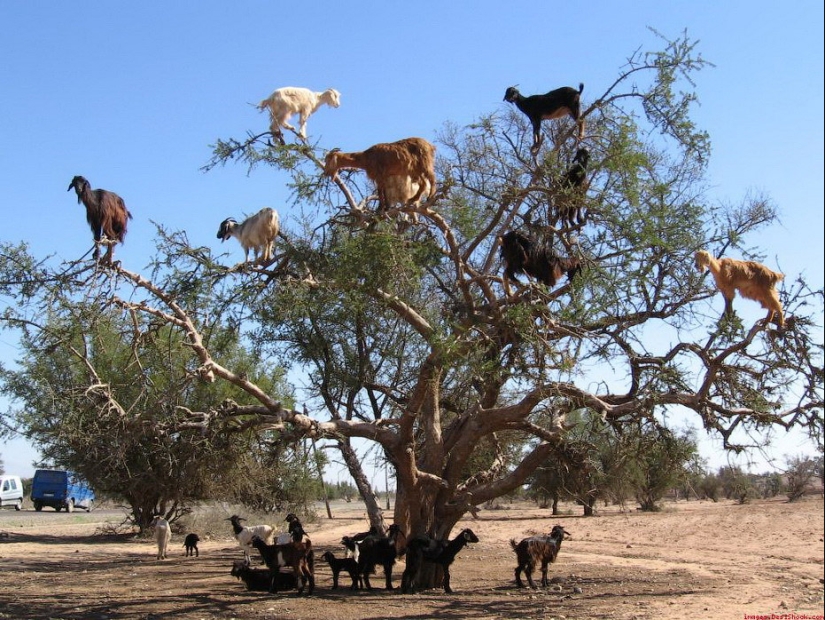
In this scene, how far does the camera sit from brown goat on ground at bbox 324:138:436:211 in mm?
8516

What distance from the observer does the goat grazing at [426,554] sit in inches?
385

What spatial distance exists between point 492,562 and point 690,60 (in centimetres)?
980

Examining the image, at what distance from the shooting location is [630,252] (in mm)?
8625

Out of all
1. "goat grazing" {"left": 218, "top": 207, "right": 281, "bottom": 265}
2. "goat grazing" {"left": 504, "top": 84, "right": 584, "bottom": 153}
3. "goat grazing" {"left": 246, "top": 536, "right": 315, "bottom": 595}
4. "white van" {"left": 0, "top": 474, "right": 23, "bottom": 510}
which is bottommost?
"goat grazing" {"left": 246, "top": 536, "right": 315, "bottom": 595}

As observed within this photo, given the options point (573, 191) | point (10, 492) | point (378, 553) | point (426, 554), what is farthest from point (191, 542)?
point (10, 492)

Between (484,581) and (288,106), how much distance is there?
7.24 m

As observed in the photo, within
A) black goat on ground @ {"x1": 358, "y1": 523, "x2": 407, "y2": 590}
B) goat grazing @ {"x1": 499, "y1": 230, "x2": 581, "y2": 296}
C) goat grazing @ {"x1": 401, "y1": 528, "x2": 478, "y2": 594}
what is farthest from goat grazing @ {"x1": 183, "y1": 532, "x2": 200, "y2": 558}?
goat grazing @ {"x1": 499, "y1": 230, "x2": 581, "y2": 296}

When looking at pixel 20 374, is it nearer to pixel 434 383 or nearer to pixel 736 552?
pixel 434 383

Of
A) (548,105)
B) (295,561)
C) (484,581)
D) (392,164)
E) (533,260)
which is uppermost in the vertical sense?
(548,105)

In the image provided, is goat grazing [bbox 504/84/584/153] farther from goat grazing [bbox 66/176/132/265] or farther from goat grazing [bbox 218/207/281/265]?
goat grazing [bbox 66/176/132/265]

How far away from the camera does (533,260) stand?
28.2 feet

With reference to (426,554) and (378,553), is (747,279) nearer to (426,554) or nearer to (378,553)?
(426,554)

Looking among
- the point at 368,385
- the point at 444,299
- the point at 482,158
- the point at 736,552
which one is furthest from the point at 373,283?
the point at 736,552

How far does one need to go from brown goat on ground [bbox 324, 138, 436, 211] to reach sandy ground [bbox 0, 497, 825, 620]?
4.49 metres
